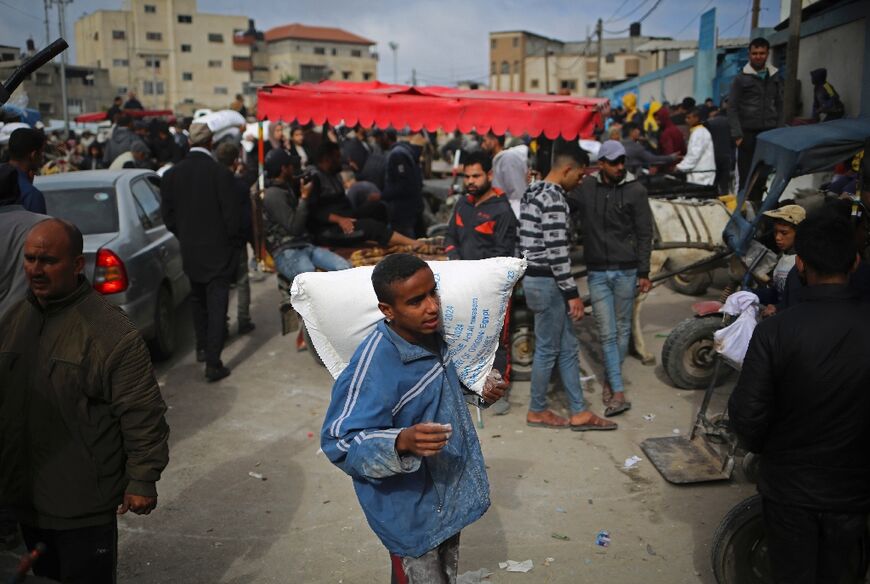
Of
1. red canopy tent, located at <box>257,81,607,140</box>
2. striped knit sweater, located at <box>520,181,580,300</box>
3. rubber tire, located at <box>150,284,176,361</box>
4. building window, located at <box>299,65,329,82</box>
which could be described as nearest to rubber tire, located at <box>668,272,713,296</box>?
red canopy tent, located at <box>257,81,607,140</box>

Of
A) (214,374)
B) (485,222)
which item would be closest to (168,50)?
(214,374)

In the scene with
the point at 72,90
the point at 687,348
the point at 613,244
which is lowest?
the point at 687,348

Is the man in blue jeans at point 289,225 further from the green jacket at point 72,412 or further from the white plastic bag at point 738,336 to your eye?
the green jacket at point 72,412

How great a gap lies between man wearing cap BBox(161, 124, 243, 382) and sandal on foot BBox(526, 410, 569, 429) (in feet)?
10.2

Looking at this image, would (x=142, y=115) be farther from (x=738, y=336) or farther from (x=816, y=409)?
(x=816, y=409)

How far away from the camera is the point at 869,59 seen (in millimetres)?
9539

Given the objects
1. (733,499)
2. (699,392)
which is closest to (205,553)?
(733,499)

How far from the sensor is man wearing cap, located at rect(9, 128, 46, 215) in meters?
4.87

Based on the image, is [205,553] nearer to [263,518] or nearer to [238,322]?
[263,518]

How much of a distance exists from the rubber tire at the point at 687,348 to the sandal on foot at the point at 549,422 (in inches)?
49.5

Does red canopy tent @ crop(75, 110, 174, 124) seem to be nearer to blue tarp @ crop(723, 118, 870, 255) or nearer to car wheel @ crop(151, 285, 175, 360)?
car wheel @ crop(151, 285, 175, 360)

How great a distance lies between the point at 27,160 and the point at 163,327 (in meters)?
2.95

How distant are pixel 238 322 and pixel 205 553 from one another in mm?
4694

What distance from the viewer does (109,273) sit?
22.0ft
